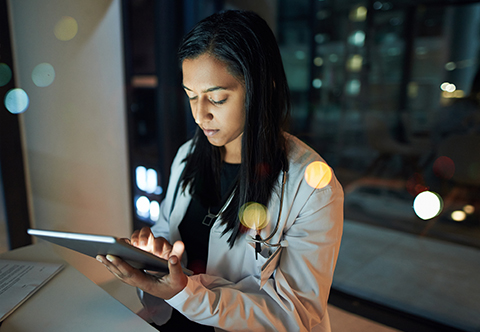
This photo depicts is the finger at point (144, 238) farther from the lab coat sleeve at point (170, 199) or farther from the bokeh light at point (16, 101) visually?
the bokeh light at point (16, 101)

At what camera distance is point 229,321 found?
33.0 inches

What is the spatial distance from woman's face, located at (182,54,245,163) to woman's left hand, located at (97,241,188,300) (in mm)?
385

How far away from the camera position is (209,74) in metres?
0.87

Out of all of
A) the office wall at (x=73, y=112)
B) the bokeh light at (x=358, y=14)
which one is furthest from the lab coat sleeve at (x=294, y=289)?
the bokeh light at (x=358, y=14)

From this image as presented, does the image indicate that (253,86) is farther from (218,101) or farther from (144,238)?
(144,238)

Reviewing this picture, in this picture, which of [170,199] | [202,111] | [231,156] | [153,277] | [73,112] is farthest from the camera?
[73,112]

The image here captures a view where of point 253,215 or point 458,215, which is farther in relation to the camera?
point 458,215

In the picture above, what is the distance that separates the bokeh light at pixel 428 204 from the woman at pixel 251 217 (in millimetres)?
2102

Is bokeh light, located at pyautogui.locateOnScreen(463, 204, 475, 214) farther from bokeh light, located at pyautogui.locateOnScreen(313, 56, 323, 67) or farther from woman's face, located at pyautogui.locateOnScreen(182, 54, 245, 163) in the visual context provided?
woman's face, located at pyautogui.locateOnScreen(182, 54, 245, 163)

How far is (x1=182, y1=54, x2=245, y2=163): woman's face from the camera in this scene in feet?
2.85

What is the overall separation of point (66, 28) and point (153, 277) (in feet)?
5.25

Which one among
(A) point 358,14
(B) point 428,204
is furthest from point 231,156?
(A) point 358,14

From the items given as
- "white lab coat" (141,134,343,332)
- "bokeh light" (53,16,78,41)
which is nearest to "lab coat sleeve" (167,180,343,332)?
"white lab coat" (141,134,343,332)

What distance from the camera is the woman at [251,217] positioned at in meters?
0.84
